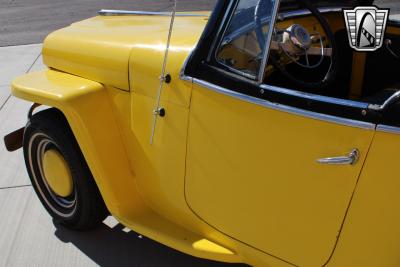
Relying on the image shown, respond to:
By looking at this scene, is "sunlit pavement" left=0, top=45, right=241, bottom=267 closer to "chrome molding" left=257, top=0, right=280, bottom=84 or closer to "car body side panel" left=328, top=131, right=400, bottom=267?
"car body side panel" left=328, top=131, right=400, bottom=267

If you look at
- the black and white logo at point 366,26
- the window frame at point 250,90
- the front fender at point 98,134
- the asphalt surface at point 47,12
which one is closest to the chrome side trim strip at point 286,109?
the window frame at point 250,90

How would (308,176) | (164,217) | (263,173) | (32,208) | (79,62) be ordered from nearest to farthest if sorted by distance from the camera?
1. (308,176)
2. (263,173)
3. (164,217)
4. (79,62)
5. (32,208)

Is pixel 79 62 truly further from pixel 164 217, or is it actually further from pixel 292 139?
pixel 292 139

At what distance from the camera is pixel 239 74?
196 centimetres

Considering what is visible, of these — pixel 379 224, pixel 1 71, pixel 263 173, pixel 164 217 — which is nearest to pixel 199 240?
pixel 164 217

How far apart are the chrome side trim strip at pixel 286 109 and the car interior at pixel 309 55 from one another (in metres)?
0.09

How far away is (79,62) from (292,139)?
1.42 meters

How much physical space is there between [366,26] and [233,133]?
2.15 feet

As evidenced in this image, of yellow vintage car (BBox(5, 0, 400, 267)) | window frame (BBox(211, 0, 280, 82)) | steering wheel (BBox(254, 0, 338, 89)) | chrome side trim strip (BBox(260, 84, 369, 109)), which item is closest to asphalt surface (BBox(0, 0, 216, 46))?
yellow vintage car (BBox(5, 0, 400, 267))

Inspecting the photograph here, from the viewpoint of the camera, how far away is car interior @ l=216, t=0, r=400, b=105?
1958mm

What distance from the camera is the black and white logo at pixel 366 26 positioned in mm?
1858

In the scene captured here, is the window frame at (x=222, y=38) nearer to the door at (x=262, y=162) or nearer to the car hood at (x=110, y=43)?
the door at (x=262, y=162)

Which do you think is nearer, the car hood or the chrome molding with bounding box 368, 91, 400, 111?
the chrome molding with bounding box 368, 91, 400, 111

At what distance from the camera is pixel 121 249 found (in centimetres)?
288
